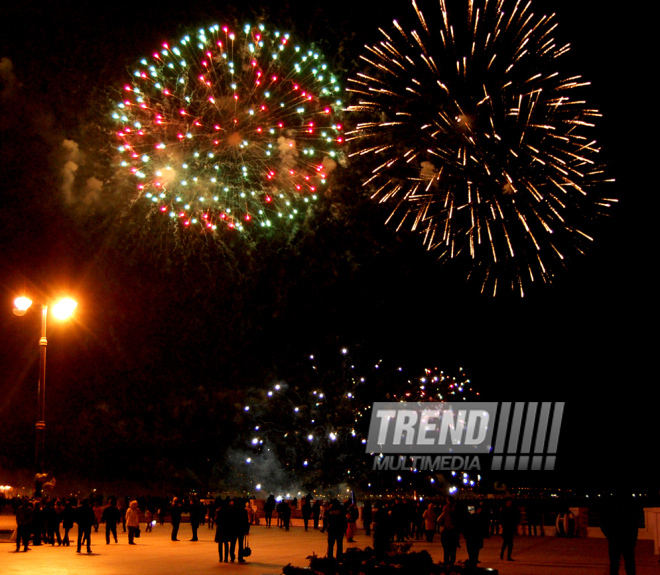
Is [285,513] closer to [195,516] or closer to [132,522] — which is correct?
[195,516]

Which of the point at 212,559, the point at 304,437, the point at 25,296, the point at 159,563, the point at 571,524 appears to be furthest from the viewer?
the point at 304,437

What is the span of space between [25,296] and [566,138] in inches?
517

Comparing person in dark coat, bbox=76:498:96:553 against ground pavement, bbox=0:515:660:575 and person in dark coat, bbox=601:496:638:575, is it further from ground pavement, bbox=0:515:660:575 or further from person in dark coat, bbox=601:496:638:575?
person in dark coat, bbox=601:496:638:575

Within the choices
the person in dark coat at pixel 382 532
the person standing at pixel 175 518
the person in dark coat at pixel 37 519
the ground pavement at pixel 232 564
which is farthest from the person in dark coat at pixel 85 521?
the person in dark coat at pixel 382 532

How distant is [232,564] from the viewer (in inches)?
604

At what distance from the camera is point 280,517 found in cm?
3177

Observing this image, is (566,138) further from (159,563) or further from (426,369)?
(426,369)

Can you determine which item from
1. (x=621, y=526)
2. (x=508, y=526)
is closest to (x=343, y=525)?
(x=508, y=526)

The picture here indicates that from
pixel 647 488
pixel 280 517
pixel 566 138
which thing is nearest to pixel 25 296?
pixel 566 138

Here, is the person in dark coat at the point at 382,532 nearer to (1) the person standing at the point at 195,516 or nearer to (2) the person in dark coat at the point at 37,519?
(2) the person in dark coat at the point at 37,519

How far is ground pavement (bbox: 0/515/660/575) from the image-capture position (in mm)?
14094

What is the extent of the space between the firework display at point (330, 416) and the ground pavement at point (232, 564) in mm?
20400

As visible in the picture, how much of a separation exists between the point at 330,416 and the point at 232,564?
96.4 ft

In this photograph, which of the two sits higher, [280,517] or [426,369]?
[426,369]
